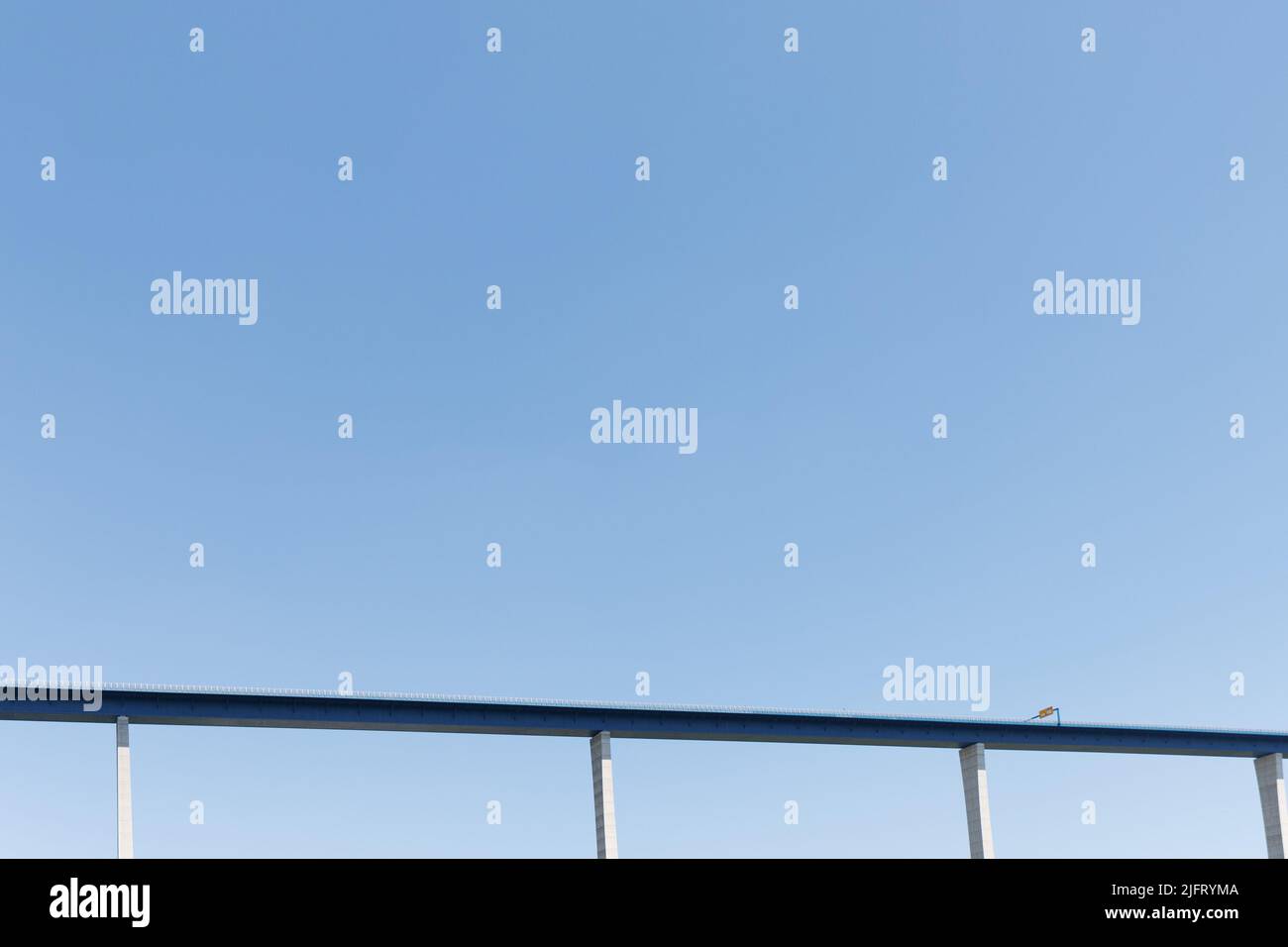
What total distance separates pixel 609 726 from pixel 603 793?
467 cm

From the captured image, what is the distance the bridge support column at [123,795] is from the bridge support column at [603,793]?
26411 mm

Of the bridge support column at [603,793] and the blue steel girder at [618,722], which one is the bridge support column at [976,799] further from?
the bridge support column at [603,793]

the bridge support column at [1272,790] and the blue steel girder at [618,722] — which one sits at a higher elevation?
the blue steel girder at [618,722]

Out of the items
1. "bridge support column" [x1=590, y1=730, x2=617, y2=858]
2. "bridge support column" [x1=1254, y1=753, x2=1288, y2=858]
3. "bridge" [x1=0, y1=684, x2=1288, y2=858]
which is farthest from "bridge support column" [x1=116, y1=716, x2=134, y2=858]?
"bridge support column" [x1=1254, y1=753, x2=1288, y2=858]

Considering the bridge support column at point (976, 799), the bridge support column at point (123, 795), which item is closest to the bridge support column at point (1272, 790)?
the bridge support column at point (976, 799)

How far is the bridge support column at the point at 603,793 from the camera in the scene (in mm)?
83125

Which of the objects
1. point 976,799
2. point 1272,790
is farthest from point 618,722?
point 1272,790

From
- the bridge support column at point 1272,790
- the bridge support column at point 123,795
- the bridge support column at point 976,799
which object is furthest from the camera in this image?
the bridge support column at point 1272,790
